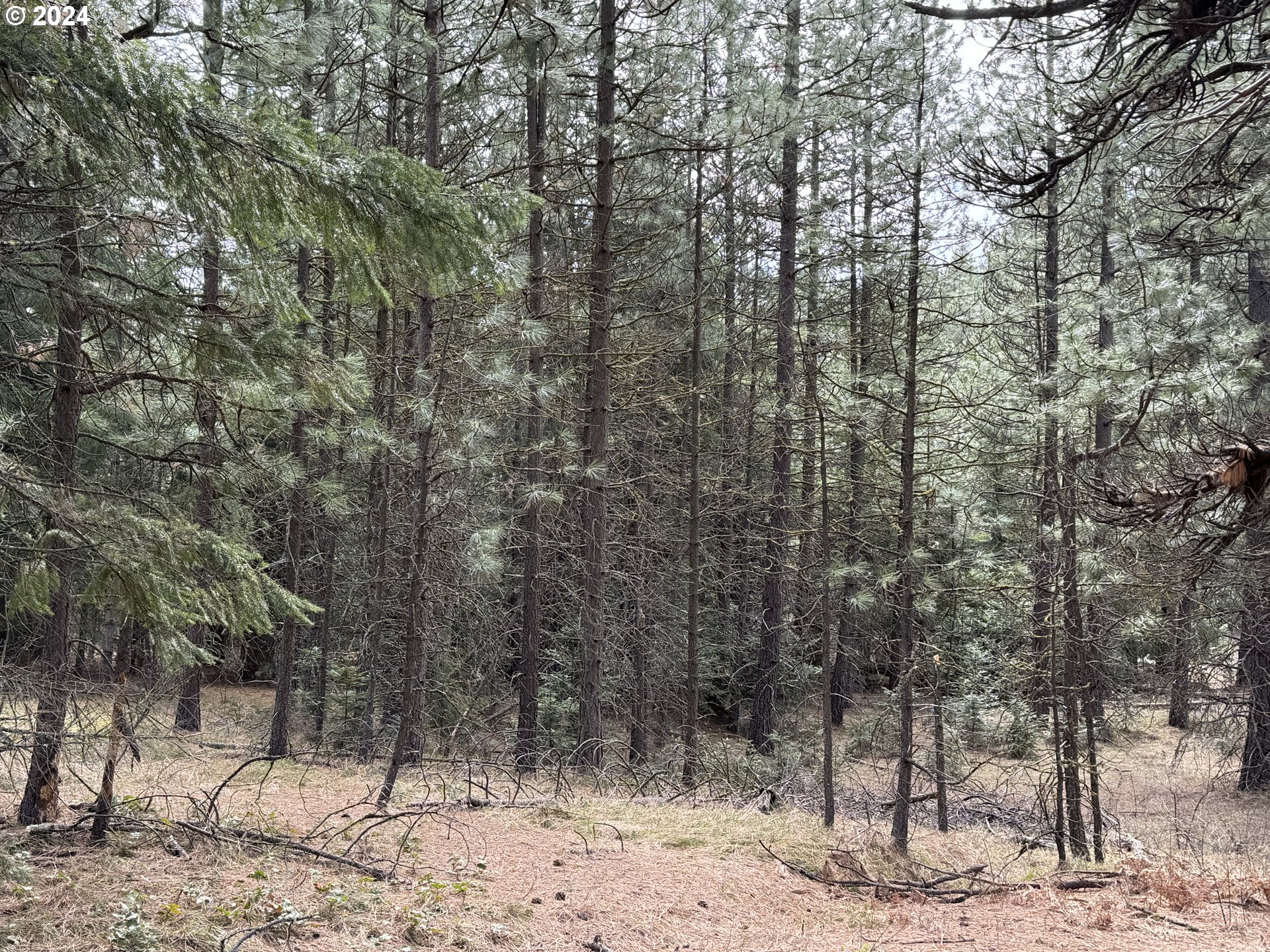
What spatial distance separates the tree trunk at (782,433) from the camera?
13.4 meters

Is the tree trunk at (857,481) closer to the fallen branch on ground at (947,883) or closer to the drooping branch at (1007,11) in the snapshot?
the fallen branch on ground at (947,883)

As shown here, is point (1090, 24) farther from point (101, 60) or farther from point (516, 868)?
point (516, 868)

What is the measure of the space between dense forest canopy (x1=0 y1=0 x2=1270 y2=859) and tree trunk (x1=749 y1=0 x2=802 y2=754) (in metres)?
0.12

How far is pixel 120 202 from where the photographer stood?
5211 millimetres

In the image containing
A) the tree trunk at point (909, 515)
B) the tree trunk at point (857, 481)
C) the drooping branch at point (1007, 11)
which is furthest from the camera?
the tree trunk at point (857, 481)

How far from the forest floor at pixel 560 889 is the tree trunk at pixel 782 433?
5.78 meters

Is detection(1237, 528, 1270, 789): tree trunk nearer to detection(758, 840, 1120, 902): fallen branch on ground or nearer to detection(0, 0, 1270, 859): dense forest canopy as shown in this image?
detection(0, 0, 1270, 859): dense forest canopy

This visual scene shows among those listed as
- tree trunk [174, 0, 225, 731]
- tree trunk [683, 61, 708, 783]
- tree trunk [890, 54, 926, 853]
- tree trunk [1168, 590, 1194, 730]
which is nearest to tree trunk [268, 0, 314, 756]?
tree trunk [174, 0, 225, 731]

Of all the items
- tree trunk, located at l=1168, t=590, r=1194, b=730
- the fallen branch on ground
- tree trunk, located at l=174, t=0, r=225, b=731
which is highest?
tree trunk, located at l=174, t=0, r=225, b=731

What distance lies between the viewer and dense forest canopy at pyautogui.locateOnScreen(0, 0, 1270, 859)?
14.1 ft

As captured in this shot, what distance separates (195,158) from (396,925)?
13.1 feet

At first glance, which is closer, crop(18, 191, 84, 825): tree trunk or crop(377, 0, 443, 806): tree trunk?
crop(18, 191, 84, 825): tree trunk

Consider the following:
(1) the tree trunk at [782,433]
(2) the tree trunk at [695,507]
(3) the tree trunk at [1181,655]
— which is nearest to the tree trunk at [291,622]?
(2) the tree trunk at [695,507]

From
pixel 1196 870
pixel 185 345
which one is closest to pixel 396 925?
pixel 185 345
